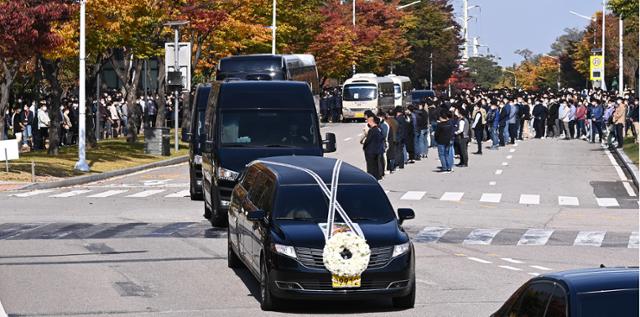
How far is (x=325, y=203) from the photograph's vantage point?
14750 mm

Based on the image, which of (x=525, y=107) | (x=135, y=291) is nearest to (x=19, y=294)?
(x=135, y=291)

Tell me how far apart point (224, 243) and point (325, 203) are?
6244 mm

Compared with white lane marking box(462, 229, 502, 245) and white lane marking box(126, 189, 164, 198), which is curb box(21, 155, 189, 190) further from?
white lane marking box(462, 229, 502, 245)

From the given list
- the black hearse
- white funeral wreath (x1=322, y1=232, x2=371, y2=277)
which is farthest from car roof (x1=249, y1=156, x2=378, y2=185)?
white funeral wreath (x1=322, y1=232, x2=371, y2=277)

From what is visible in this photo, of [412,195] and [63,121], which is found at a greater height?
[63,121]

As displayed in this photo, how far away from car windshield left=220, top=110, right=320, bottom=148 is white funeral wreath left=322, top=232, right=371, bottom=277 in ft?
31.4

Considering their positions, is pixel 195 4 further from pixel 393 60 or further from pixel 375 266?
pixel 393 60

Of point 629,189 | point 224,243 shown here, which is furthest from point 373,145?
point 224,243

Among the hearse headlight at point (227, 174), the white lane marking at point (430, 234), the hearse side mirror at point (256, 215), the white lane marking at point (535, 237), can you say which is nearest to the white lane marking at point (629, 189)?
the white lane marking at point (535, 237)

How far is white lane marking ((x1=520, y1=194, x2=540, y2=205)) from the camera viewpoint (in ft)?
97.8

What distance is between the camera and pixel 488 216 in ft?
86.5

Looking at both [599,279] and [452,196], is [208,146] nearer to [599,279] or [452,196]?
[452,196]

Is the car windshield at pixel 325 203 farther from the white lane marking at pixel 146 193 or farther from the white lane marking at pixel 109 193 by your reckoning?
the white lane marking at pixel 109 193

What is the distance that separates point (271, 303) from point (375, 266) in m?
1.15
